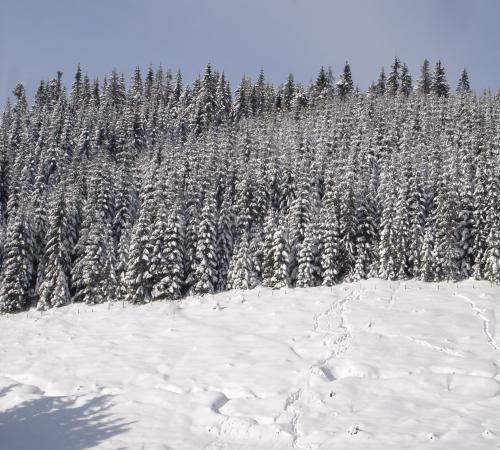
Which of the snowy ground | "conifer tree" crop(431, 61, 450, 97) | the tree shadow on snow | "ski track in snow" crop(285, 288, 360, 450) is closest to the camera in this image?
the tree shadow on snow

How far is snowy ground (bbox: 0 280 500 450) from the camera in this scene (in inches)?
732

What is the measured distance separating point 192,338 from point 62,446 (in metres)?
14.7

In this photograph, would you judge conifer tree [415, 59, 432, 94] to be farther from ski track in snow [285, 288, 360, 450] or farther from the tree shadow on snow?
the tree shadow on snow

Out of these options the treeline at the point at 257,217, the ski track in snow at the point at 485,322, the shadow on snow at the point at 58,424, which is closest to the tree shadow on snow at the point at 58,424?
the shadow on snow at the point at 58,424

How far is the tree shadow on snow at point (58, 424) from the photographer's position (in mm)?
18469

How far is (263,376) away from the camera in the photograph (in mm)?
24719

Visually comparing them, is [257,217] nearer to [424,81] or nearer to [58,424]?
[58,424]

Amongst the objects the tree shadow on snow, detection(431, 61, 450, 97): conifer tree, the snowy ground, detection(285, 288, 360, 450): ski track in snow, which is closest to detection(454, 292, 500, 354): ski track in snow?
the snowy ground

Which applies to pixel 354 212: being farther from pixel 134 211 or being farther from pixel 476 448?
pixel 476 448

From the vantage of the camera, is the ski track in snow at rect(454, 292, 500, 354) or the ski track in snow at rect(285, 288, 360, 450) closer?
the ski track in snow at rect(285, 288, 360, 450)

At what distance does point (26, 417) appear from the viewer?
20.9 metres

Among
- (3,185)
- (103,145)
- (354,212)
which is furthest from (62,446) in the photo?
(103,145)

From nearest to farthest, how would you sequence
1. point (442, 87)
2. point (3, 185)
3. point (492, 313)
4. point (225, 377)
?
point (225, 377)
point (492, 313)
point (3, 185)
point (442, 87)

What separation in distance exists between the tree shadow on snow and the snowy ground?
0.26ft
